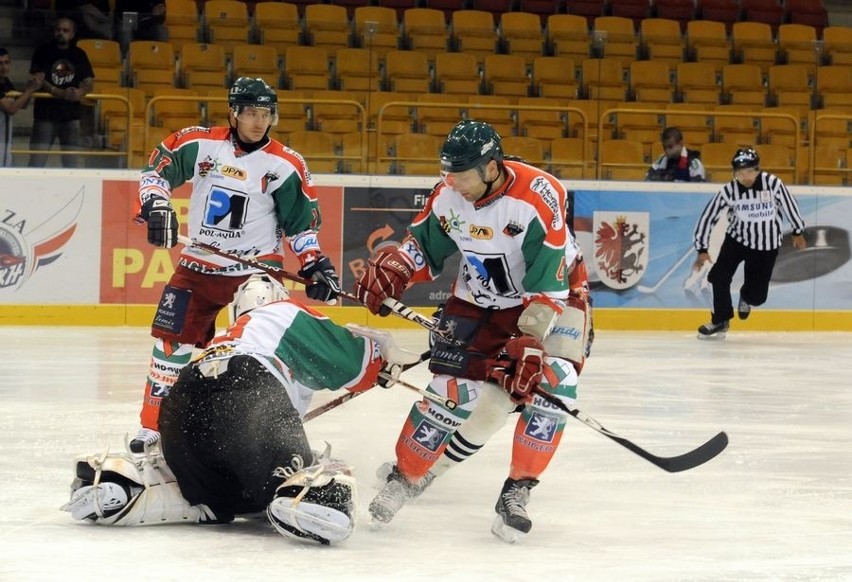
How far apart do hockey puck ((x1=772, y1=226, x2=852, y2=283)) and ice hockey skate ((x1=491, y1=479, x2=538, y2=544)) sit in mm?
6671

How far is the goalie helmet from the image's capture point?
4773 mm

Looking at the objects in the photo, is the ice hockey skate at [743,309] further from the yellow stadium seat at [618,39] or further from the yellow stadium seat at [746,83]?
the yellow stadium seat at [746,83]

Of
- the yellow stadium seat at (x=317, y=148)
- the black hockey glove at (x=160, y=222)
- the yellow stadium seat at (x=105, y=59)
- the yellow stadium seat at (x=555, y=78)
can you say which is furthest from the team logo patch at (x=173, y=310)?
the yellow stadium seat at (x=555, y=78)

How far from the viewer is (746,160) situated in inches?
365

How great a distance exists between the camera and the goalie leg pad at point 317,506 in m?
3.46

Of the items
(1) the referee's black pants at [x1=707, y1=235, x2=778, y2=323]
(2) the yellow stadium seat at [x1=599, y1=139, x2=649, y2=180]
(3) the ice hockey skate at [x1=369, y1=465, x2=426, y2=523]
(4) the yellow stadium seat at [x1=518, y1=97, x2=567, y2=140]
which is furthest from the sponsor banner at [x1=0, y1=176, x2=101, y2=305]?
(3) the ice hockey skate at [x1=369, y1=465, x2=426, y2=523]

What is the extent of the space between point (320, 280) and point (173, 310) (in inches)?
22.3

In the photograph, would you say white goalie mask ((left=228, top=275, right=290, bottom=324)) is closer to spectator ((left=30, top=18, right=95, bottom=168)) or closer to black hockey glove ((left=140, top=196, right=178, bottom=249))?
black hockey glove ((left=140, top=196, right=178, bottom=249))

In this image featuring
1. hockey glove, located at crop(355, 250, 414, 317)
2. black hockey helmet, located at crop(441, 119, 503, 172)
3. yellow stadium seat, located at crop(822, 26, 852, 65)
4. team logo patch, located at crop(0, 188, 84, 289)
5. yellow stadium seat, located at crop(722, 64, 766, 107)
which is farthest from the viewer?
yellow stadium seat, located at crop(722, 64, 766, 107)

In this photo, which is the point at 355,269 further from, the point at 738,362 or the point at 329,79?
the point at 738,362

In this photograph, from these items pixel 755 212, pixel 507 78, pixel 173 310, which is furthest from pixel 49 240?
pixel 755 212

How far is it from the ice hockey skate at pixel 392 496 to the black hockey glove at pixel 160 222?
1.21m

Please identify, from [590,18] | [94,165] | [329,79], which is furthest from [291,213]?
[590,18]

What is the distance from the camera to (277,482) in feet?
11.7
